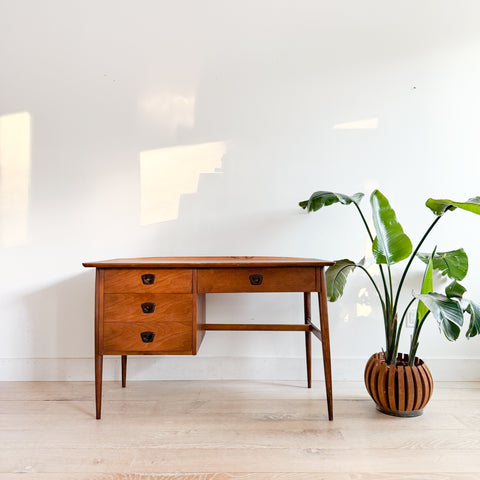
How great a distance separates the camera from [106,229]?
87.3 inches

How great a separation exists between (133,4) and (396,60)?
1.63m

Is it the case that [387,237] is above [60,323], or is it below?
above

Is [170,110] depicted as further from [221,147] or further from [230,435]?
[230,435]

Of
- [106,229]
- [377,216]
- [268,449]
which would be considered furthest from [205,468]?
[106,229]

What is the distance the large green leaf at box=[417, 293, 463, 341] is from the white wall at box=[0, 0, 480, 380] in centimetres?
73

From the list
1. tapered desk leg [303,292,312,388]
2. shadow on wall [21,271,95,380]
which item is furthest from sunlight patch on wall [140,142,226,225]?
tapered desk leg [303,292,312,388]

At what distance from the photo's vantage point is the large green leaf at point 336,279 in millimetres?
1804

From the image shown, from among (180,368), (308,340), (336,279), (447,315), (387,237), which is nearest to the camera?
(447,315)

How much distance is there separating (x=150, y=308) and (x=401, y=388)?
118 centimetres

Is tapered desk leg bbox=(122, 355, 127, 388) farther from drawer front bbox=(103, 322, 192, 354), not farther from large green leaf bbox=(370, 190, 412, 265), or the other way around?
large green leaf bbox=(370, 190, 412, 265)

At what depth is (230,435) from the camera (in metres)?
1.52

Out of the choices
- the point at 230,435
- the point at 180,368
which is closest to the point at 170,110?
the point at 180,368

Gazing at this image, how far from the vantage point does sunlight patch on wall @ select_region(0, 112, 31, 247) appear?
7.25ft

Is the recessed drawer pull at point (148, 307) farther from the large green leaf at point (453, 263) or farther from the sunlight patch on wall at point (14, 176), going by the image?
the large green leaf at point (453, 263)
